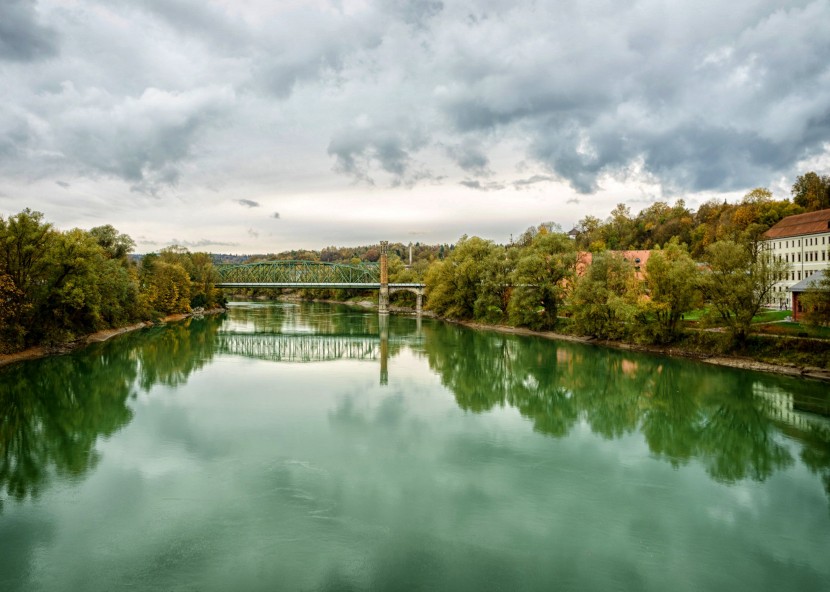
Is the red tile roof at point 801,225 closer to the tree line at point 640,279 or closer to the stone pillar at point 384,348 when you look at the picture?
the tree line at point 640,279

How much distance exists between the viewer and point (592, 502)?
33.3ft

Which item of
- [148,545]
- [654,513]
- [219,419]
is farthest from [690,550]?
[219,419]

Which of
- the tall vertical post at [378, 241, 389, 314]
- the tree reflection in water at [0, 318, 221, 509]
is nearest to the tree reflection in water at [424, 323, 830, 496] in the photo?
the tree reflection in water at [0, 318, 221, 509]

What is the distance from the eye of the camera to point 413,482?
11.0 meters

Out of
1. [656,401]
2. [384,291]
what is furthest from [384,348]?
[384,291]

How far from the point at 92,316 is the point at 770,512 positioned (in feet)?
106

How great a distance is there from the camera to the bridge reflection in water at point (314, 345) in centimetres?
2950

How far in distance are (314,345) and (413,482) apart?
24.4 m

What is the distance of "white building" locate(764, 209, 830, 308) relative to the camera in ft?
117

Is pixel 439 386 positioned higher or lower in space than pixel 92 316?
lower

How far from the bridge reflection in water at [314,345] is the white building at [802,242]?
25.2m

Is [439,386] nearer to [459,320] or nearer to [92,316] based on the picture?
[92,316]

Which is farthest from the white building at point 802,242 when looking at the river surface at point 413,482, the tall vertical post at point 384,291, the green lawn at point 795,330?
the tall vertical post at point 384,291

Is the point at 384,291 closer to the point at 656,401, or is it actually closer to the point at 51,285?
the point at 51,285
